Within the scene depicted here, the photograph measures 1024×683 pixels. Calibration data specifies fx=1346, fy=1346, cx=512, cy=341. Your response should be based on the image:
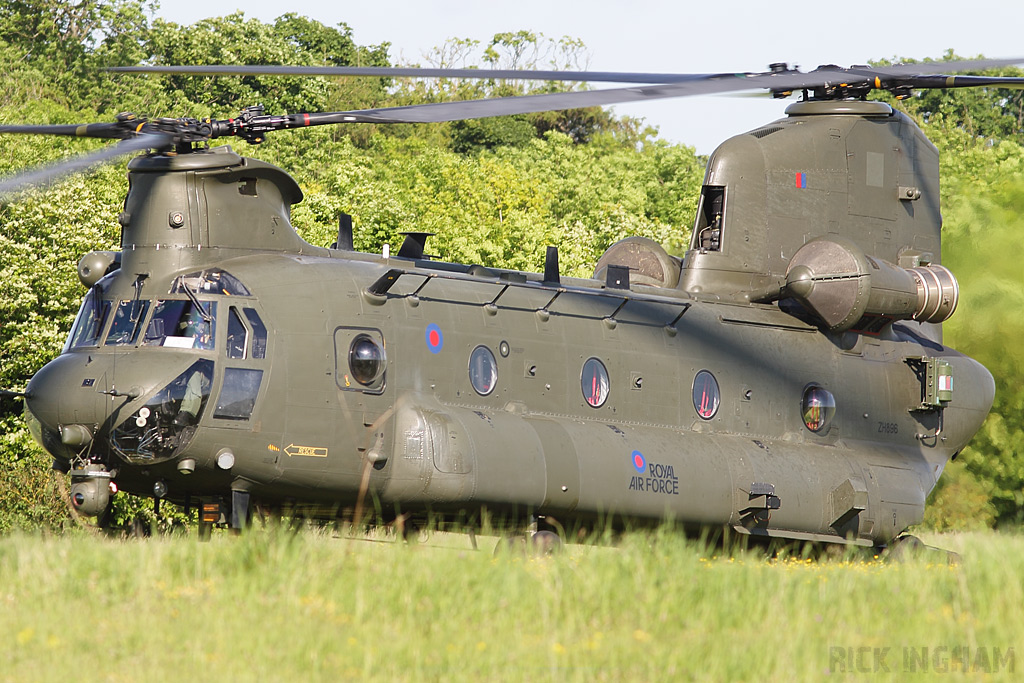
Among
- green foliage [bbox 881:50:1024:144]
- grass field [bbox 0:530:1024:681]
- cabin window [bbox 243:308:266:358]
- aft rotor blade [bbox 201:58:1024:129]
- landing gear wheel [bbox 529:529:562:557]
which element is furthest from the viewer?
green foliage [bbox 881:50:1024:144]

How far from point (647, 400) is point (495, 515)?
9.94ft

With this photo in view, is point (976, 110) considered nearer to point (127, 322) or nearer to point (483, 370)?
point (483, 370)

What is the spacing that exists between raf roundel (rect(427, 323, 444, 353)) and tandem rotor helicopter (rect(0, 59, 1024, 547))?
0.02 metres

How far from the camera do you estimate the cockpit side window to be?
13.5m

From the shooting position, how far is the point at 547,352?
15.8m

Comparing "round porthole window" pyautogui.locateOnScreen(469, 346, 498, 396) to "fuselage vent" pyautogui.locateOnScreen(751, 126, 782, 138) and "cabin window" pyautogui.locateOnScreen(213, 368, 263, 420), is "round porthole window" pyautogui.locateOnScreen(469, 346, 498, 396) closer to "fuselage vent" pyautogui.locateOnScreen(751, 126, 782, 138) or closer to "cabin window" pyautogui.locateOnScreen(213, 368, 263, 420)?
"cabin window" pyautogui.locateOnScreen(213, 368, 263, 420)

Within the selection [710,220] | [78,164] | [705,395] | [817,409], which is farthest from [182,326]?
[817,409]

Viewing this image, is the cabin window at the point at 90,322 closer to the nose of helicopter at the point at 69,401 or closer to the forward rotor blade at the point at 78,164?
the nose of helicopter at the point at 69,401

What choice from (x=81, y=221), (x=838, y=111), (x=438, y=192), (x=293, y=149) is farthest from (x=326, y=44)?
(x=838, y=111)

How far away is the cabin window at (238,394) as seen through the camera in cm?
1338

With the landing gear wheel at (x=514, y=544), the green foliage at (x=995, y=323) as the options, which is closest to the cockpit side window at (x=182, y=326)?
the landing gear wheel at (x=514, y=544)

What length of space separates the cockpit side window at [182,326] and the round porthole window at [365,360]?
1494mm

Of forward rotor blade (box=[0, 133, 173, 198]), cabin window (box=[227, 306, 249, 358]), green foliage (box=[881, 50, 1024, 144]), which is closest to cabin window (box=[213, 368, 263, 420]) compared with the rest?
cabin window (box=[227, 306, 249, 358])

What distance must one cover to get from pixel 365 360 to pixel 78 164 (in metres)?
3.57
